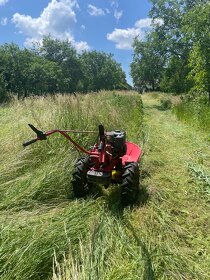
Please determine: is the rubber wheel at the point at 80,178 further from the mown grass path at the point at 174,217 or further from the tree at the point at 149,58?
the tree at the point at 149,58

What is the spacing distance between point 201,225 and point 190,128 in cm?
565

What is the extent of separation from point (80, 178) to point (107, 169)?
1.18ft

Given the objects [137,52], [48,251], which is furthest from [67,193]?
[137,52]

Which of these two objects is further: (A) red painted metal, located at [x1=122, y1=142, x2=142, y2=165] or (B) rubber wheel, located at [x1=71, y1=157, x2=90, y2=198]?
(A) red painted metal, located at [x1=122, y1=142, x2=142, y2=165]

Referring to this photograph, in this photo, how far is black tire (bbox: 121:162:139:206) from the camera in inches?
132

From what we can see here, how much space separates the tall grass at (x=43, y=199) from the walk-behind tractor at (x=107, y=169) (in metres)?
0.23

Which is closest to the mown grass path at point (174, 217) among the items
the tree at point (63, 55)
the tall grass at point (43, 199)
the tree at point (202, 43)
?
the tall grass at point (43, 199)

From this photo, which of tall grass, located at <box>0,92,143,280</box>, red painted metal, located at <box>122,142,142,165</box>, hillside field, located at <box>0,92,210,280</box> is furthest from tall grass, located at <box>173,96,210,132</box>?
red painted metal, located at <box>122,142,142,165</box>

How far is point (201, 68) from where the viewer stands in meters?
10.4

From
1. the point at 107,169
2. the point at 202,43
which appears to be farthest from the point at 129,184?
the point at 202,43

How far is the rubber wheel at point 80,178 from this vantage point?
138 inches

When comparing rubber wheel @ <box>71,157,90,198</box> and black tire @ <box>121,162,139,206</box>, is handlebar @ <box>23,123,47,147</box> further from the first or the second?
black tire @ <box>121,162,139,206</box>

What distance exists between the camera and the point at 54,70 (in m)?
36.7

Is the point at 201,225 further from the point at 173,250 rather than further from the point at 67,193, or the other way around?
the point at 67,193
